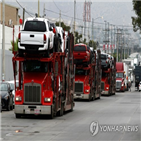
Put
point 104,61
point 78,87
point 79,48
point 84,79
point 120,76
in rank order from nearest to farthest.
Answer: point 79,48
point 84,79
point 78,87
point 104,61
point 120,76

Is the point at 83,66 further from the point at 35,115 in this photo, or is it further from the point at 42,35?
the point at 42,35

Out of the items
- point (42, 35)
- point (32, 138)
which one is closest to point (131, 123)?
point (42, 35)

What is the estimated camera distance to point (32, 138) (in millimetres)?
20422

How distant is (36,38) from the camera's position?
28.0m

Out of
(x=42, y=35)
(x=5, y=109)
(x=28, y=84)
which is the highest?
(x=42, y=35)

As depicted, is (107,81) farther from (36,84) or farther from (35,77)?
(36,84)

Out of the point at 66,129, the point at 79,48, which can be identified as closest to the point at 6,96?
the point at 66,129

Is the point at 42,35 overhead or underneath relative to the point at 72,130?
→ overhead

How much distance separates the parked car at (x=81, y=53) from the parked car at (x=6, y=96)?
9.46 meters

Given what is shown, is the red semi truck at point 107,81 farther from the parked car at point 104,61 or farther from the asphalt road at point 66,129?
the asphalt road at point 66,129

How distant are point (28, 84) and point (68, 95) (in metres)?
5.78

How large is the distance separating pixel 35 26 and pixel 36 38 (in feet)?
2.86

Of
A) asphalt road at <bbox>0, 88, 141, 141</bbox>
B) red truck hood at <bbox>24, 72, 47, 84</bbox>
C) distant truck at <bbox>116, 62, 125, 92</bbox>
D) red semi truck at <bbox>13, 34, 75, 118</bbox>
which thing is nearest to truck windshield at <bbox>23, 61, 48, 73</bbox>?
red semi truck at <bbox>13, 34, 75, 118</bbox>

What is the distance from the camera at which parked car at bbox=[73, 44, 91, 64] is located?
44844mm
